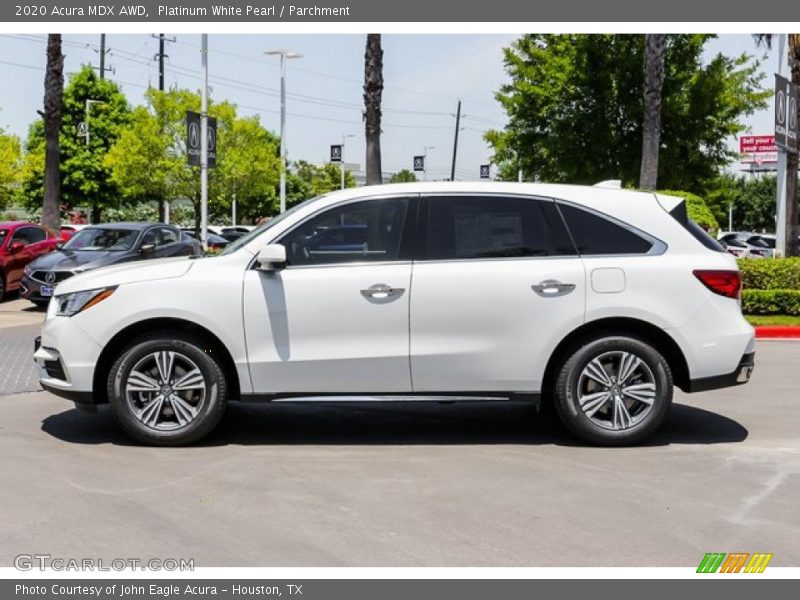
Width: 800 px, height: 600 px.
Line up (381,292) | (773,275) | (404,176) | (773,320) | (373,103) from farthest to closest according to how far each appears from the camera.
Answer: (404,176) < (373,103) < (773,275) < (773,320) < (381,292)

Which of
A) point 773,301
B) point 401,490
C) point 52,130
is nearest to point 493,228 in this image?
point 401,490

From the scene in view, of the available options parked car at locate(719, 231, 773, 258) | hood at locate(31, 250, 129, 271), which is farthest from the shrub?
parked car at locate(719, 231, 773, 258)

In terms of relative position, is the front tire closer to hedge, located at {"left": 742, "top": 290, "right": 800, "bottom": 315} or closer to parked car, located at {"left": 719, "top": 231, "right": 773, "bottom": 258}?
hedge, located at {"left": 742, "top": 290, "right": 800, "bottom": 315}

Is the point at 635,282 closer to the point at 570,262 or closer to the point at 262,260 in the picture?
the point at 570,262

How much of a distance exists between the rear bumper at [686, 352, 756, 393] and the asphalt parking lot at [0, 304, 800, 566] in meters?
0.45

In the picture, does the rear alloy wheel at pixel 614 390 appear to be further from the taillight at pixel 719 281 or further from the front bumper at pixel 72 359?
the front bumper at pixel 72 359

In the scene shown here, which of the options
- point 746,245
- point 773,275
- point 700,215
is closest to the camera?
point 773,275

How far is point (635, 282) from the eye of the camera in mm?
6699

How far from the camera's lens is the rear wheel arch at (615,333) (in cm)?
677

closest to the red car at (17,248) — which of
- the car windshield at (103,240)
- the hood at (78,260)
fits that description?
the car windshield at (103,240)

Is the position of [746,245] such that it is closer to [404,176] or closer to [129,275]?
[129,275]

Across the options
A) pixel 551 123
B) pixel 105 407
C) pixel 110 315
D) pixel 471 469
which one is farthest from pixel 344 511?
pixel 551 123

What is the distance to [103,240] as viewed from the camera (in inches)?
701

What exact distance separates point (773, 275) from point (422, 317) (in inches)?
456
